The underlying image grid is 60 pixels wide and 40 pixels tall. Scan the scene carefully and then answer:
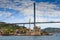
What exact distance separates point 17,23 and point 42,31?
615 mm

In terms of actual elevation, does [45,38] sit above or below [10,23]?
below

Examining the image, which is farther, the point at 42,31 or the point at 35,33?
the point at 35,33

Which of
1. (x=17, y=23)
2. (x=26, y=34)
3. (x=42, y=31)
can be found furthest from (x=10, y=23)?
(x=42, y=31)

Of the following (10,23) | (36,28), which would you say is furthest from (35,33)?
(10,23)

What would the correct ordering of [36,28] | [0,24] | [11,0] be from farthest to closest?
[11,0] → [36,28] → [0,24]

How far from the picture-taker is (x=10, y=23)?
368cm

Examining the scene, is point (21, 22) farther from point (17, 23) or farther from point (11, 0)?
point (11, 0)

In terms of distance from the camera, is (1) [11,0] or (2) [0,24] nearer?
(2) [0,24]

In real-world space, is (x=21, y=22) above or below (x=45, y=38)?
above

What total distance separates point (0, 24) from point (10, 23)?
37 cm

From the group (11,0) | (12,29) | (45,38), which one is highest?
(11,0)

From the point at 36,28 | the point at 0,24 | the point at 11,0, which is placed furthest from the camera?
the point at 11,0

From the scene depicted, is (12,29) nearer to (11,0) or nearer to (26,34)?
(26,34)

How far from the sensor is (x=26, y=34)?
355 centimetres
